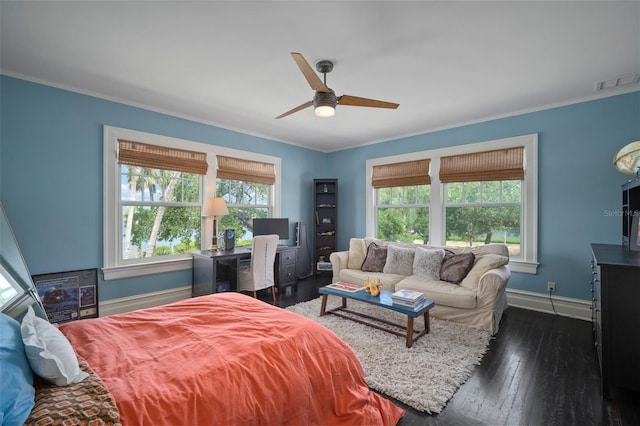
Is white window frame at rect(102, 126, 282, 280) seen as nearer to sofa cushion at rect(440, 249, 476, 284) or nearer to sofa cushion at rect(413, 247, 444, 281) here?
sofa cushion at rect(413, 247, 444, 281)

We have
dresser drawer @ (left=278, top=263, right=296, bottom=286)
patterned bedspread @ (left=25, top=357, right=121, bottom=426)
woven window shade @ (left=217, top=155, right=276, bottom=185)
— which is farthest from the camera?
dresser drawer @ (left=278, top=263, right=296, bottom=286)

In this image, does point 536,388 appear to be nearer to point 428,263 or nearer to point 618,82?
point 428,263

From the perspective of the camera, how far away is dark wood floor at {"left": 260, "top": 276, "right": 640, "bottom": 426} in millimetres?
1770

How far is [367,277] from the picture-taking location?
3855 millimetres

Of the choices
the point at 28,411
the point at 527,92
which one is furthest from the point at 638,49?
the point at 28,411

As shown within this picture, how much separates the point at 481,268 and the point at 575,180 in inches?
61.3

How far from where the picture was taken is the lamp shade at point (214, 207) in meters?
4.09

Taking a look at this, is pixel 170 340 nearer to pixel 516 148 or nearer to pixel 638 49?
pixel 638 49

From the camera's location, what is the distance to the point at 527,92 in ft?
10.5

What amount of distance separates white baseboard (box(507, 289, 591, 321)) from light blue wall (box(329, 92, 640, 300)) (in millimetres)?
66

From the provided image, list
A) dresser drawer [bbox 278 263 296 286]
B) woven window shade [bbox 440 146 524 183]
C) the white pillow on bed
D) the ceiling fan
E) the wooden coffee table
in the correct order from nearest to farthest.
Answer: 1. the white pillow on bed
2. the ceiling fan
3. the wooden coffee table
4. woven window shade [bbox 440 146 524 183]
5. dresser drawer [bbox 278 263 296 286]

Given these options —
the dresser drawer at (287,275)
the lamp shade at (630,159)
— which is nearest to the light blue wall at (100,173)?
the lamp shade at (630,159)

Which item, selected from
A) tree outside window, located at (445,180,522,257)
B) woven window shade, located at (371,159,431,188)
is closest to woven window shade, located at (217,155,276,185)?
woven window shade, located at (371,159,431,188)

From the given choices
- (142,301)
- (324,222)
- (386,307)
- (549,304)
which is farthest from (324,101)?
(549,304)
